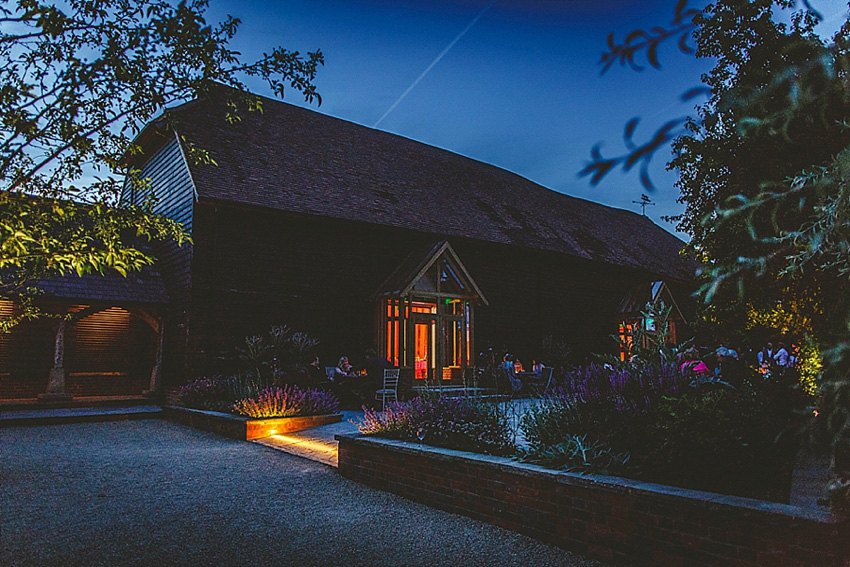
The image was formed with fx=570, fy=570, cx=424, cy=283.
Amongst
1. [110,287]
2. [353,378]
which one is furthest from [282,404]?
[110,287]

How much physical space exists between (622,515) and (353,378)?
1030cm

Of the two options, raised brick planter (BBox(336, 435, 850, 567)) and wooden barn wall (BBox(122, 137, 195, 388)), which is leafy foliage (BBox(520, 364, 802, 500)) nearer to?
raised brick planter (BBox(336, 435, 850, 567))

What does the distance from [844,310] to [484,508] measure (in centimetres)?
Answer: 454

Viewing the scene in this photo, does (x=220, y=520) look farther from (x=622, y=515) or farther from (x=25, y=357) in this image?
(x=25, y=357)

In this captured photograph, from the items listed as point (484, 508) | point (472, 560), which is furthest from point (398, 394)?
point (472, 560)

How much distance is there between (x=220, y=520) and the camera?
17.6ft

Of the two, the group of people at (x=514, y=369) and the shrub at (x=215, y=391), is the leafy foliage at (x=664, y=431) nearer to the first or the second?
the shrub at (x=215, y=391)

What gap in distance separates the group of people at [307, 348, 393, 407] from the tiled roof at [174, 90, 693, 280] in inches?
161

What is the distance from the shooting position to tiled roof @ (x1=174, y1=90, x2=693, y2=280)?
51.6ft

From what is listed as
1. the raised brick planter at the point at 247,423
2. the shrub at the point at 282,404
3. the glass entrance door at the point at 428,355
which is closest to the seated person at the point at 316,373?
the shrub at the point at 282,404

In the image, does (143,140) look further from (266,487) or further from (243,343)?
(266,487)

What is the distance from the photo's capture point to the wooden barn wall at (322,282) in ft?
46.1

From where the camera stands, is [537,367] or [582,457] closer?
[582,457]

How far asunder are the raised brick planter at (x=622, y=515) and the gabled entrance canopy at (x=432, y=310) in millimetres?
9389
